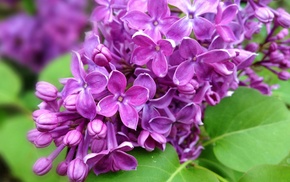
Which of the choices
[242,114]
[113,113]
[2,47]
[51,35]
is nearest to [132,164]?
[113,113]

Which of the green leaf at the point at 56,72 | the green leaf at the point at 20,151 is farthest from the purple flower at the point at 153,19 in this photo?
the green leaf at the point at 20,151

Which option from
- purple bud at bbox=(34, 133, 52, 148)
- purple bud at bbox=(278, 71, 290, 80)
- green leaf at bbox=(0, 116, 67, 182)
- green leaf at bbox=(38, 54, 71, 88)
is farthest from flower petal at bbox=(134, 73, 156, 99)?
green leaf at bbox=(0, 116, 67, 182)

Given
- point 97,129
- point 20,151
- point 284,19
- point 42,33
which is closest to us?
point 97,129

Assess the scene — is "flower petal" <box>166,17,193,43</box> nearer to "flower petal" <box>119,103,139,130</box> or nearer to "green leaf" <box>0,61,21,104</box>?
"flower petal" <box>119,103,139,130</box>

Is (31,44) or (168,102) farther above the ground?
(168,102)

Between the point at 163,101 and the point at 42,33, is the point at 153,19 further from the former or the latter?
the point at 42,33

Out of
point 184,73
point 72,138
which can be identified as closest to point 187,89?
point 184,73

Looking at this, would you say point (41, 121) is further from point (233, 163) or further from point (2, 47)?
point (2, 47)
